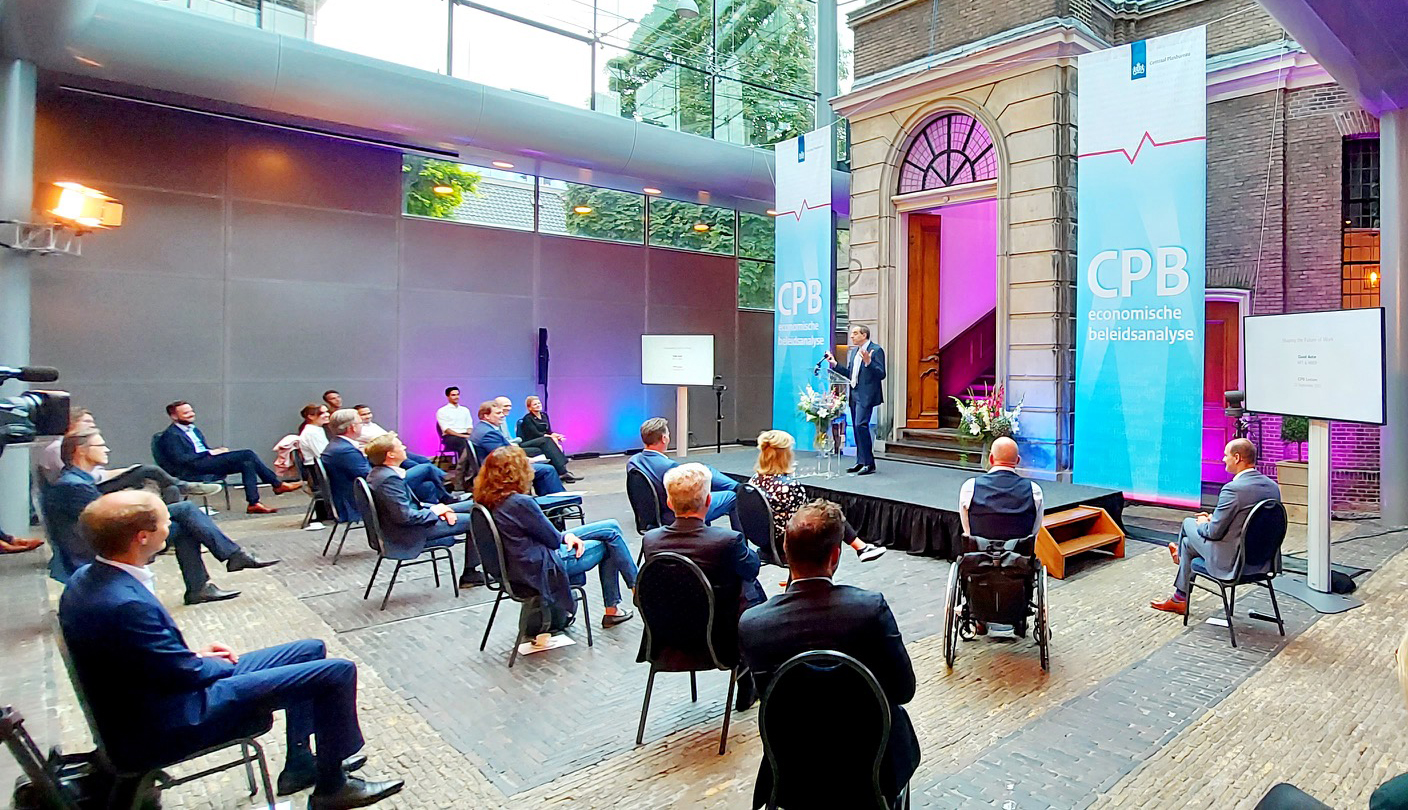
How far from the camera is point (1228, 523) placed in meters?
4.11

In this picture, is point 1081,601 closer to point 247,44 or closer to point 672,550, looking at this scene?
point 672,550

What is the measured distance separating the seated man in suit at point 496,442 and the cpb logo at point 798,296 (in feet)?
14.1

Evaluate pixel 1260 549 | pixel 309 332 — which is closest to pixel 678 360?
pixel 309 332

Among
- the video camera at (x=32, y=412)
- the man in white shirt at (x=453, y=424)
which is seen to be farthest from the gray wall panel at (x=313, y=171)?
the video camera at (x=32, y=412)

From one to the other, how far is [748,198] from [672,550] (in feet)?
27.4

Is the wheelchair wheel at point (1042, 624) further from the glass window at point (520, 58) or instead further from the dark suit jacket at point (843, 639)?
the glass window at point (520, 58)

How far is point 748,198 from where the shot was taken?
10625 mm

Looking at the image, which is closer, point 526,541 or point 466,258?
point 526,541

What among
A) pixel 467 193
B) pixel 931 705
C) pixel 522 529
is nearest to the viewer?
pixel 931 705

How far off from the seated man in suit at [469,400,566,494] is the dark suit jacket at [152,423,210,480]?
2699 mm

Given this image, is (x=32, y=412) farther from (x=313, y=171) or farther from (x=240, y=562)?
(x=313, y=171)

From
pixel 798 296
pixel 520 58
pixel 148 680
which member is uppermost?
pixel 520 58

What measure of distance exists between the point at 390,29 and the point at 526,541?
7427mm

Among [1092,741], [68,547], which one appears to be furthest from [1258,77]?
[68,547]
